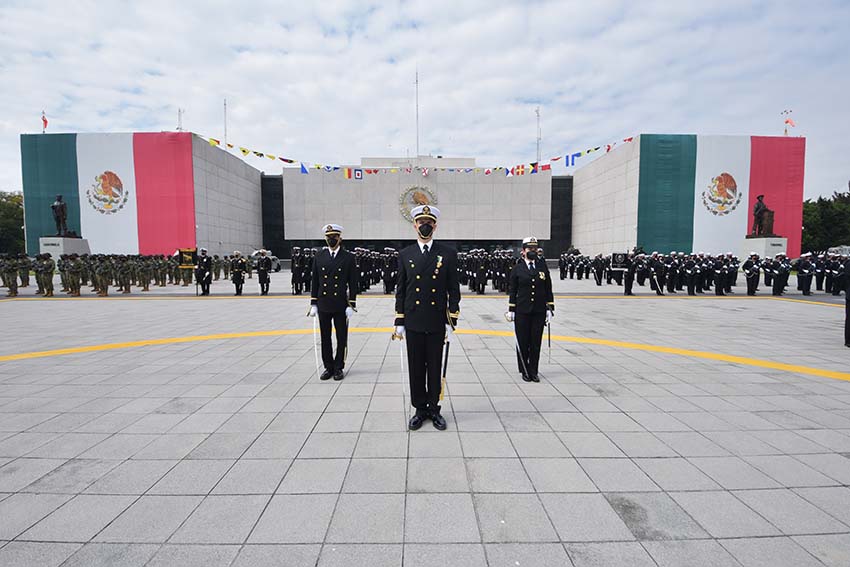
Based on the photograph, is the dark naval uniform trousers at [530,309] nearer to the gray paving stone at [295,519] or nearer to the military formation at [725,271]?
the gray paving stone at [295,519]

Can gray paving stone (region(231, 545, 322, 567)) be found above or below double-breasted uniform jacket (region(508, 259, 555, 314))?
below

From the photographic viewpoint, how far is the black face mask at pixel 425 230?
163 inches

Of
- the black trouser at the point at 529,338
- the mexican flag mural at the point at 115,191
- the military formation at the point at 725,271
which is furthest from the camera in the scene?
the mexican flag mural at the point at 115,191

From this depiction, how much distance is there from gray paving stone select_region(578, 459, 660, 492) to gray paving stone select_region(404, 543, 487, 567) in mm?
1199

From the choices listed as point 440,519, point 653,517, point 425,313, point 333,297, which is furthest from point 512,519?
point 333,297

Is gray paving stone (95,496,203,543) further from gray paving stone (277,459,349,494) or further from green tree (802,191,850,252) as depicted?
green tree (802,191,850,252)

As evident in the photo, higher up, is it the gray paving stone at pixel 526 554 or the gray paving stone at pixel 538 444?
the gray paving stone at pixel 526 554

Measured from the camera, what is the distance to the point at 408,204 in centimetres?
4238

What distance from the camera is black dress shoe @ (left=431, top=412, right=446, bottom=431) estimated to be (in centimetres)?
402

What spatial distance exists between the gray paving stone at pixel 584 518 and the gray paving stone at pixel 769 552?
1.83 feet

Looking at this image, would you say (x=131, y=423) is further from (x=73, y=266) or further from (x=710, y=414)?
(x=73, y=266)

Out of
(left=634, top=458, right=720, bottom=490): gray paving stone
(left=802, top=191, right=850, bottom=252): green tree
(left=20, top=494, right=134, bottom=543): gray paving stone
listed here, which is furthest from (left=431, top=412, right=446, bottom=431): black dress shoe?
(left=802, top=191, right=850, bottom=252): green tree

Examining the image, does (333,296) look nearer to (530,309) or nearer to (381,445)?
(381,445)

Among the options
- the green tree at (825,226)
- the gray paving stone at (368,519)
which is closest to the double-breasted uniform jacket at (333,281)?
the gray paving stone at (368,519)
